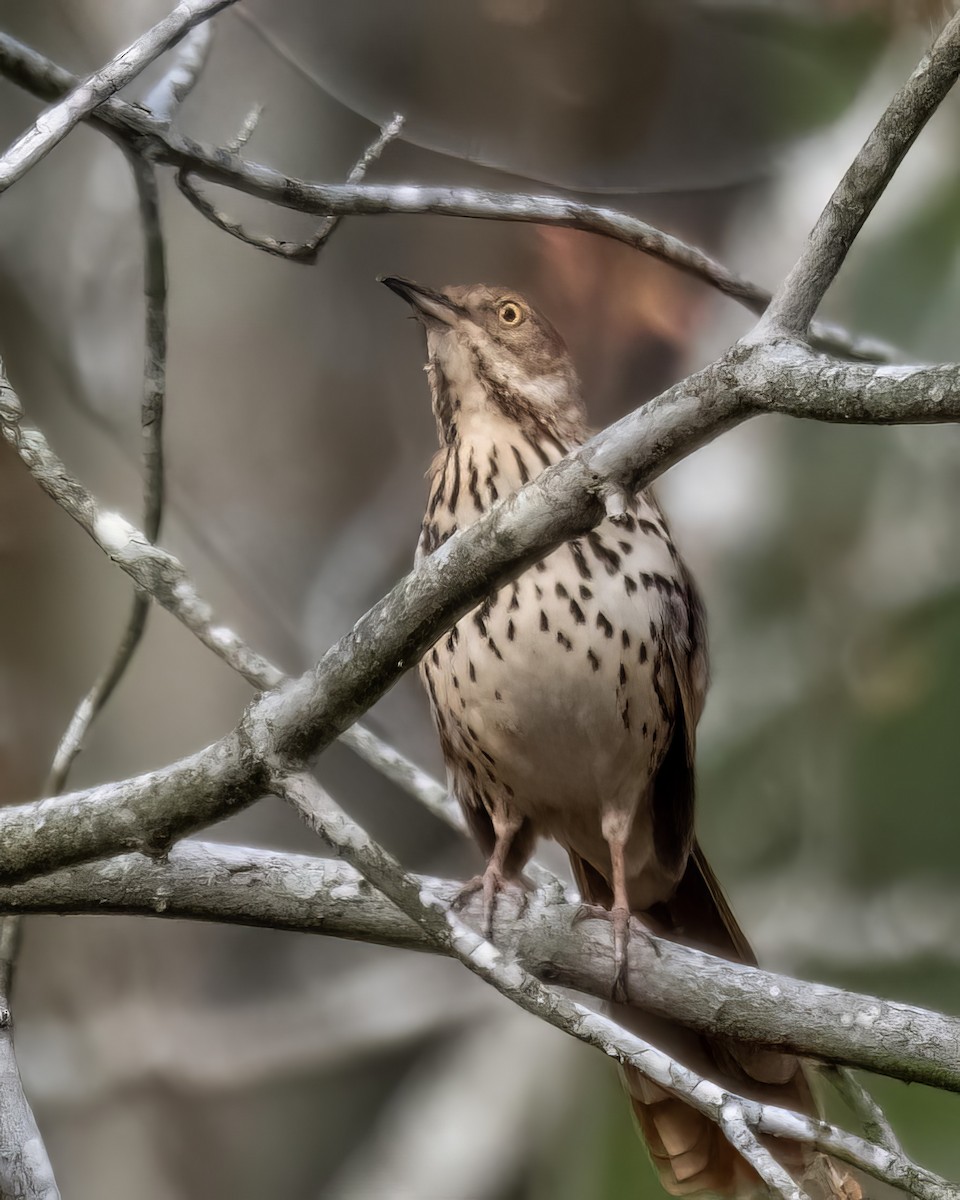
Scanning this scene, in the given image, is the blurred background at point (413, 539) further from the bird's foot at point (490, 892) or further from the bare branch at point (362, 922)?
the bare branch at point (362, 922)

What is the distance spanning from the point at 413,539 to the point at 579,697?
5.82 feet

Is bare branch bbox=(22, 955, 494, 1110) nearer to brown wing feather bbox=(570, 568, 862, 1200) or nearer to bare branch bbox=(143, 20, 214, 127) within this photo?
brown wing feather bbox=(570, 568, 862, 1200)

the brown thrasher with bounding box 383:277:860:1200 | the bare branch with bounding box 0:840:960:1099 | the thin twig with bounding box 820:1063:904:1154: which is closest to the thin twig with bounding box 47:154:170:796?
the bare branch with bounding box 0:840:960:1099

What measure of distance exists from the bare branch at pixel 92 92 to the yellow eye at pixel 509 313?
0.95 meters

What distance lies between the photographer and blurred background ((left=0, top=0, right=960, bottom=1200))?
3.91 metres

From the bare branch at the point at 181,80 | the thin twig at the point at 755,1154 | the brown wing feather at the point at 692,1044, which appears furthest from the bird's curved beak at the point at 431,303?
the thin twig at the point at 755,1154

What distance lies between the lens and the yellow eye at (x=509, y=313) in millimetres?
2686

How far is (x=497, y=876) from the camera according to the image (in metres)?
2.45

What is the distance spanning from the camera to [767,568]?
16.4ft

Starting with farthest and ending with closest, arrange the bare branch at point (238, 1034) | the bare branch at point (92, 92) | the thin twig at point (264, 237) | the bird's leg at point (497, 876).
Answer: the bare branch at point (238, 1034)
the bird's leg at point (497, 876)
the thin twig at point (264, 237)
the bare branch at point (92, 92)

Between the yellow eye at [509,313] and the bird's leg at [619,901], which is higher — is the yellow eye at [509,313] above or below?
above

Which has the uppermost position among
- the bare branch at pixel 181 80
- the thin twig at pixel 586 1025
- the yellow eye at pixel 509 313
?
the yellow eye at pixel 509 313

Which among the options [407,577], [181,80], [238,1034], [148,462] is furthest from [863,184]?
[238,1034]

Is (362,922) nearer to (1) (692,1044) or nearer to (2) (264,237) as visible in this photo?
(1) (692,1044)
